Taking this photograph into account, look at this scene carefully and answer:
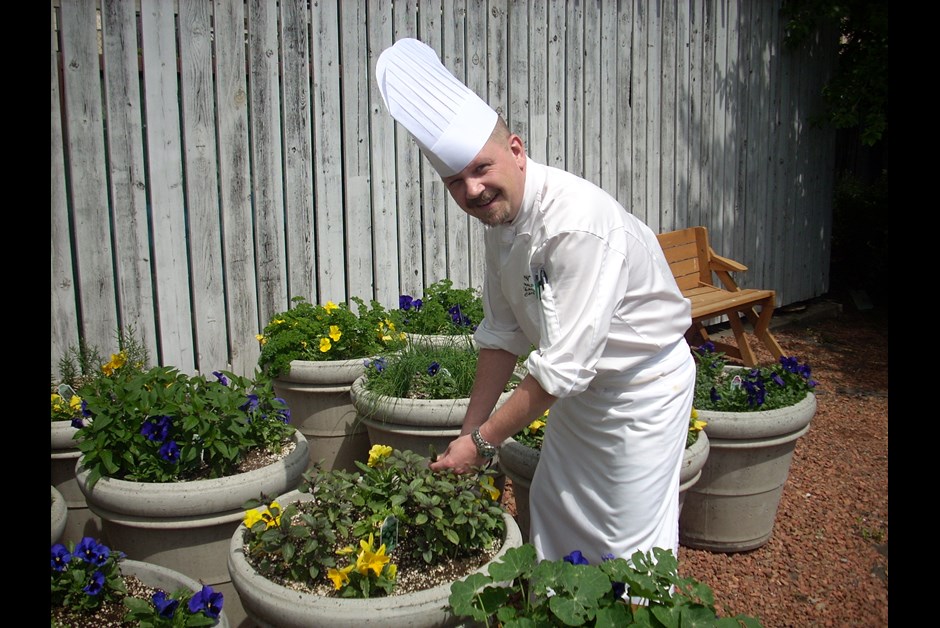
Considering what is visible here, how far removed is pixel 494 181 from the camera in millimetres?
2033

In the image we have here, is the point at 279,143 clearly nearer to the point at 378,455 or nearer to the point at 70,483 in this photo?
the point at 70,483

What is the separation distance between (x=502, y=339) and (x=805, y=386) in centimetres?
182

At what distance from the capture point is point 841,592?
3.21 m

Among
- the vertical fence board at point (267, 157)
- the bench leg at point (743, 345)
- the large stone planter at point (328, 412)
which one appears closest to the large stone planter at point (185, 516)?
the large stone planter at point (328, 412)

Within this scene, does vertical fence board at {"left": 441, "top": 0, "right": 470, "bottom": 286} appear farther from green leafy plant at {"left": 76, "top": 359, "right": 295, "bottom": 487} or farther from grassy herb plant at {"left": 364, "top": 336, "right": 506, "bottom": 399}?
green leafy plant at {"left": 76, "top": 359, "right": 295, "bottom": 487}

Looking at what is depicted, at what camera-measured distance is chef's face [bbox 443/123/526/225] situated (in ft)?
6.63

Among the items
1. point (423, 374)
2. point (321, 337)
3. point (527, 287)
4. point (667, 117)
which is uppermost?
point (667, 117)

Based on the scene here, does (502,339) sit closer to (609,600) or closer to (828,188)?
(609,600)

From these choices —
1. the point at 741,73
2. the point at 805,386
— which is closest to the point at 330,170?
the point at 805,386

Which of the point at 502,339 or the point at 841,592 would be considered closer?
the point at 502,339

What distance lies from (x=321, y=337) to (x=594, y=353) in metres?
2.05

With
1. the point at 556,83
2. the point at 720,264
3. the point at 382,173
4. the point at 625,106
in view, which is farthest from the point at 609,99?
the point at 382,173

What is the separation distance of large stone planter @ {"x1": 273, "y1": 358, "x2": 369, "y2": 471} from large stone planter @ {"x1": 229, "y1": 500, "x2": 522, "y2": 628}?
1714mm

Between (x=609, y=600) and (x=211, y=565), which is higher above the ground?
(x=609, y=600)
